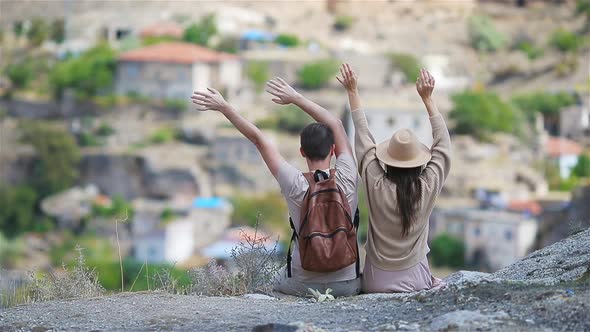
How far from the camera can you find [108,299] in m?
7.21

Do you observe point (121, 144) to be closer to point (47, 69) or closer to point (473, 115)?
point (47, 69)

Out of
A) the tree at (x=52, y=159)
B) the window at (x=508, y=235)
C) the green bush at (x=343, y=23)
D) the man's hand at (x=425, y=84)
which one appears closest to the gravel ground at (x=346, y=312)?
the man's hand at (x=425, y=84)

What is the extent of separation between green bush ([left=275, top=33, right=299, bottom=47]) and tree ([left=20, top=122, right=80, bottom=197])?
1236 cm

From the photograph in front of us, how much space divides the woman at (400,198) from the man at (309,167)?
0.08m

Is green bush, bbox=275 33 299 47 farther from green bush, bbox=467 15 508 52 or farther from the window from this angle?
the window

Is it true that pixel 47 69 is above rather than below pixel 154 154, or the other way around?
above

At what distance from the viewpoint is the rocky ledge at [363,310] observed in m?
6.04

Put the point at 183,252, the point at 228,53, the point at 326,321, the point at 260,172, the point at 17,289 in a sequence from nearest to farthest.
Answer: the point at 326,321 < the point at 17,289 < the point at 183,252 < the point at 260,172 < the point at 228,53

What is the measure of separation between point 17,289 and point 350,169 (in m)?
2.30

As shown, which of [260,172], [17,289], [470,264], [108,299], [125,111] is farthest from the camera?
[125,111]

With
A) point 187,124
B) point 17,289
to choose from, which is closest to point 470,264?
point 187,124

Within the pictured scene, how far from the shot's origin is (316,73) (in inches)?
2375

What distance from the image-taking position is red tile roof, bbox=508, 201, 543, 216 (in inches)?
1870

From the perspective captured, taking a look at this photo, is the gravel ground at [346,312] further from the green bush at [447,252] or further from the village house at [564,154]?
the village house at [564,154]
